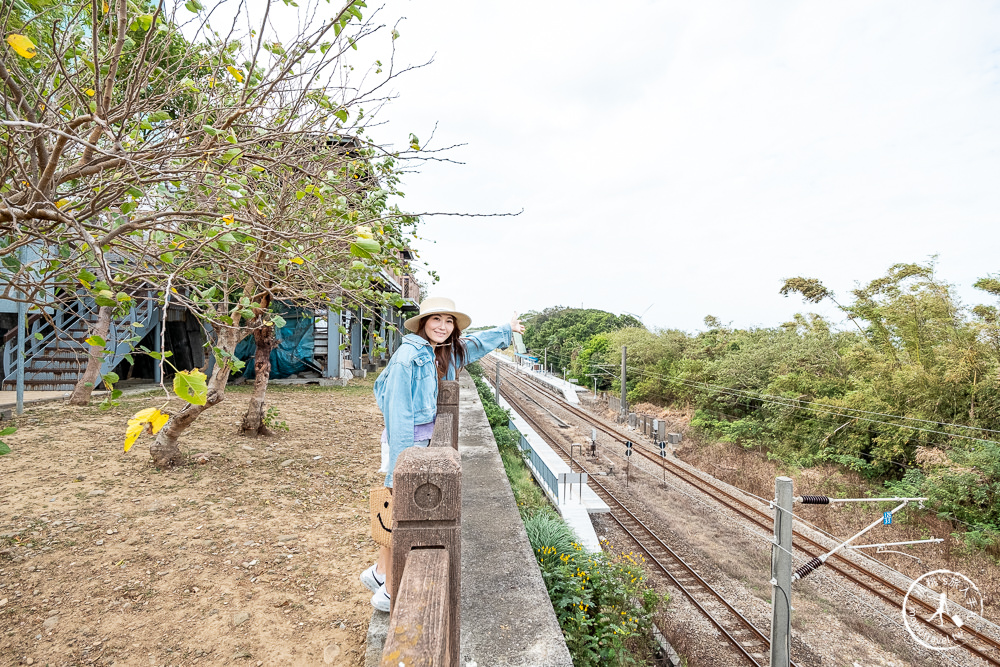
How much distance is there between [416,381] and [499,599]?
1.37m

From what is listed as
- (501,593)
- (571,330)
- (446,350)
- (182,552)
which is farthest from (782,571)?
(571,330)

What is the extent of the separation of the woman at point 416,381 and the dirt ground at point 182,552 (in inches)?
46.9

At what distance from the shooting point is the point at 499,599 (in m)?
2.83

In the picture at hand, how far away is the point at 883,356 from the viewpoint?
14125 millimetres

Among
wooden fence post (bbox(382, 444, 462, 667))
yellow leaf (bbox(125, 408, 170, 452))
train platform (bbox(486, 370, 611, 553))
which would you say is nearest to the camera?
wooden fence post (bbox(382, 444, 462, 667))

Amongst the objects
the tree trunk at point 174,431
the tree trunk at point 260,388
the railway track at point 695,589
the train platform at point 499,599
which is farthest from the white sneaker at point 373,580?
the railway track at point 695,589

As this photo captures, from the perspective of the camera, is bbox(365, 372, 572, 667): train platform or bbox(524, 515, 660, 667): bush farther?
bbox(524, 515, 660, 667): bush

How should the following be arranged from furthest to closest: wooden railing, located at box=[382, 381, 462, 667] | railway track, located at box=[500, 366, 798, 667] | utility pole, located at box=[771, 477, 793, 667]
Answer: railway track, located at box=[500, 366, 798, 667]
utility pole, located at box=[771, 477, 793, 667]
wooden railing, located at box=[382, 381, 462, 667]

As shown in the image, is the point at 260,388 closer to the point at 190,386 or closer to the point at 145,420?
the point at 145,420

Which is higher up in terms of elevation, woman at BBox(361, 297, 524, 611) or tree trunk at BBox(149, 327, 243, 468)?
woman at BBox(361, 297, 524, 611)

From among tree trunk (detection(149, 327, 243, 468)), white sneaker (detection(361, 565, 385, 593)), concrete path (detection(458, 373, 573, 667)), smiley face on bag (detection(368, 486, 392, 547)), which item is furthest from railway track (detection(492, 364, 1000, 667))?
tree trunk (detection(149, 327, 243, 468))

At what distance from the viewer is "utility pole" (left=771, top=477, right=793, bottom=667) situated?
596 centimetres

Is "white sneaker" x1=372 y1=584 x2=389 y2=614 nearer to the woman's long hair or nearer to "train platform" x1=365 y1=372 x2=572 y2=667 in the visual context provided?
"train platform" x1=365 y1=372 x2=572 y2=667

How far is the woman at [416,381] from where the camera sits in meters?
2.28
